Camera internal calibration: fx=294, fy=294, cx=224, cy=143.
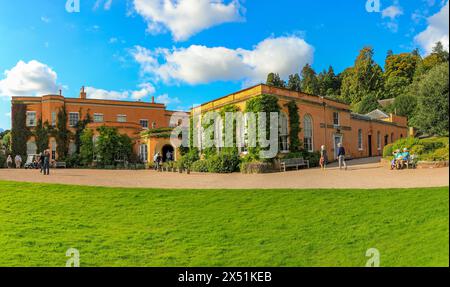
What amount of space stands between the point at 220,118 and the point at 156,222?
11974mm

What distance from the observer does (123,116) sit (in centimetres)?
3231

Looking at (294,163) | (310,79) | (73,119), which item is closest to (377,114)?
(310,79)

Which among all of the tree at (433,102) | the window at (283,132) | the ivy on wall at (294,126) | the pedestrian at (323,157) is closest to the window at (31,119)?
the window at (283,132)

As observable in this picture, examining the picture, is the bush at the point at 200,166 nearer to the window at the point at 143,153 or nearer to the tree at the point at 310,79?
the tree at the point at 310,79

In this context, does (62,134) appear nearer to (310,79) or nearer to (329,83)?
(310,79)

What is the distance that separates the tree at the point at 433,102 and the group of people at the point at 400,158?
186cm

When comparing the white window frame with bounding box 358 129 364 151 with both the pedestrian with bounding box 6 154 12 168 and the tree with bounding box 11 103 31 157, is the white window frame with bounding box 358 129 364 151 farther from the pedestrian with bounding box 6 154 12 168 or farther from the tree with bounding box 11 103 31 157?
the tree with bounding box 11 103 31 157

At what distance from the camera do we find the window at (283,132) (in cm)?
1616

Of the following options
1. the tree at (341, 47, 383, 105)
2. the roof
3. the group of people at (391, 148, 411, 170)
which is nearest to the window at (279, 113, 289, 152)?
the group of people at (391, 148, 411, 170)

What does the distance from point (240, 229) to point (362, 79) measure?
3.96 meters

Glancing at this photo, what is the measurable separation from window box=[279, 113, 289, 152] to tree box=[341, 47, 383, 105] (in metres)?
9.63

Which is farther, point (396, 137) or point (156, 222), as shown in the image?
point (396, 137)
